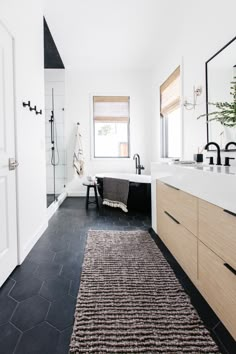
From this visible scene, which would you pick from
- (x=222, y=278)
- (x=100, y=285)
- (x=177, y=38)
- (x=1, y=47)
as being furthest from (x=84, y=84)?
(x=222, y=278)

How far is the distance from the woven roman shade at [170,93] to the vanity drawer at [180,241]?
6.79 feet

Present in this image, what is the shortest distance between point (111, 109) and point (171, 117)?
1629mm

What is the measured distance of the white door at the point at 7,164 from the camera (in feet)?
5.46

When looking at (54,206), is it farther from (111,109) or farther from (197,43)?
(197,43)

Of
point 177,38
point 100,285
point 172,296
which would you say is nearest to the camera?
point 172,296

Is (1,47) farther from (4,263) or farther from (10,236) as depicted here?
(4,263)

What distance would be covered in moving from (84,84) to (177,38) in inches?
93.7

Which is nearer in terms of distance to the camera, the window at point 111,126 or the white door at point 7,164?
the white door at point 7,164

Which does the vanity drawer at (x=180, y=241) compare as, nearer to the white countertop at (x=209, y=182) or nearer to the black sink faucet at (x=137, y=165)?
the white countertop at (x=209, y=182)

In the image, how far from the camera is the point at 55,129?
15.6 ft

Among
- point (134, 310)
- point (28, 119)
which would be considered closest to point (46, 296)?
point (134, 310)

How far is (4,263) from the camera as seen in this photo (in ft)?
5.51

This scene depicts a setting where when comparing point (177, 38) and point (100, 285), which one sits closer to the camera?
point (100, 285)

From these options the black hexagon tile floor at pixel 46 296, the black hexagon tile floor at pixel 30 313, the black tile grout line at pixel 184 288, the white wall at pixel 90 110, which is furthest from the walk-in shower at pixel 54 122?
the black hexagon tile floor at pixel 30 313
